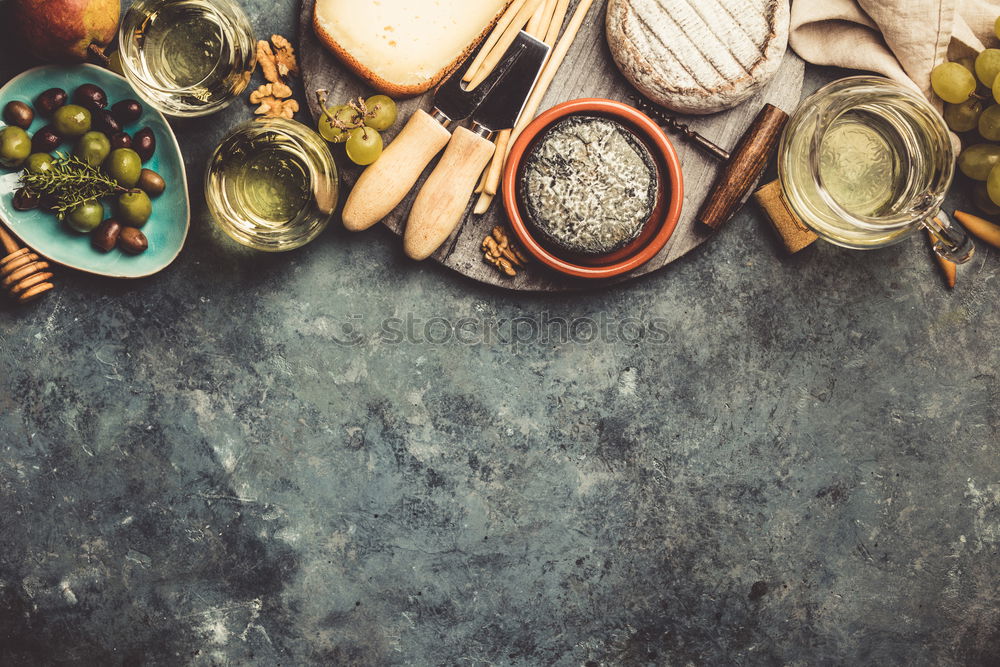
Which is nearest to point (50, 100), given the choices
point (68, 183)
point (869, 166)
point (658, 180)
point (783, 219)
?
point (68, 183)

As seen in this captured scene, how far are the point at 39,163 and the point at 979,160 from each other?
1929 mm

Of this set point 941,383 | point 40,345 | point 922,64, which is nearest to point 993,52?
point 922,64

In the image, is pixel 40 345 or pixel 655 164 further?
pixel 40 345

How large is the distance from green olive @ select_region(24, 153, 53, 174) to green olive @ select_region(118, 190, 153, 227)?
0.14m

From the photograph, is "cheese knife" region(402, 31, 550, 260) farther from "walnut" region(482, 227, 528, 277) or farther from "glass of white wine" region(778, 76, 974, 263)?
"glass of white wine" region(778, 76, 974, 263)

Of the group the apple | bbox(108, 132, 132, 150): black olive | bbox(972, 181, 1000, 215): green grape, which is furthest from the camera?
bbox(972, 181, 1000, 215): green grape

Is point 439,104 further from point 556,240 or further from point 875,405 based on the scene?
point 875,405

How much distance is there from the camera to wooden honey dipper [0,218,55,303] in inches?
48.8

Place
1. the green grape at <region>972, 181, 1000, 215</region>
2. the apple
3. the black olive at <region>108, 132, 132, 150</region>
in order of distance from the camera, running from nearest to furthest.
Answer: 1. the apple
2. the black olive at <region>108, 132, 132, 150</region>
3. the green grape at <region>972, 181, 1000, 215</region>

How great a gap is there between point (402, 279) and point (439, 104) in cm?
38

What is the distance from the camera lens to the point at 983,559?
1.43m

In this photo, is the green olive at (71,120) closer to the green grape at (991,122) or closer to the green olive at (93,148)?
Answer: the green olive at (93,148)

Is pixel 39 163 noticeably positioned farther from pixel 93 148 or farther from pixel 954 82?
pixel 954 82

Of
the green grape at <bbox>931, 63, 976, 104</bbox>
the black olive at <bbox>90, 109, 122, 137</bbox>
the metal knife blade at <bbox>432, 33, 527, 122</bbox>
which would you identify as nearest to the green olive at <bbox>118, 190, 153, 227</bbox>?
the black olive at <bbox>90, 109, 122, 137</bbox>
